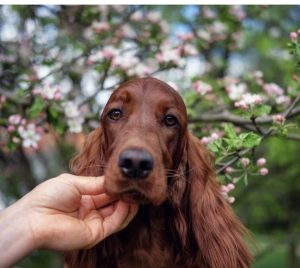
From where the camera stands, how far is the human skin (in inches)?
95.0

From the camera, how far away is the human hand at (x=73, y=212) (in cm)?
247

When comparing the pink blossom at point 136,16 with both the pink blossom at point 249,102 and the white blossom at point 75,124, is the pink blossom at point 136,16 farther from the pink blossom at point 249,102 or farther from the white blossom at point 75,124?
the pink blossom at point 249,102

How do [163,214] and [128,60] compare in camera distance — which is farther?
[128,60]

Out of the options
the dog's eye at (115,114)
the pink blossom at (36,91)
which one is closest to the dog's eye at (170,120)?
the dog's eye at (115,114)

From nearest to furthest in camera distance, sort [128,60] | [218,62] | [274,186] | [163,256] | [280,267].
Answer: [163,256]
[128,60]
[218,62]
[274,186]
[280,267]

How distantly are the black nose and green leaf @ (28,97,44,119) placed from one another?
4.83 feet

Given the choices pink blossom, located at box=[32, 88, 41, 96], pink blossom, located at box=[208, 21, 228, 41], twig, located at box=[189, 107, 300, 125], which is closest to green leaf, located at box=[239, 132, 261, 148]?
twig, located at box=[189, 107, 300, 125]

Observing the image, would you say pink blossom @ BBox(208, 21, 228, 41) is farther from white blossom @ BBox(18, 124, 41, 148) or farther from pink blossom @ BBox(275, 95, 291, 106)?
white blossom @ BBox(18, 124, 41, 148)

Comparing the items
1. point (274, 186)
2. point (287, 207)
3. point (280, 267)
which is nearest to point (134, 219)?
point (274, 186)

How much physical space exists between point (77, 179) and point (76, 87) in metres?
3.19

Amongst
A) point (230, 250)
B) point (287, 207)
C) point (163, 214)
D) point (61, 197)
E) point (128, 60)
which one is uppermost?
point (128, 60)

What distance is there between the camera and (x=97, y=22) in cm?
491

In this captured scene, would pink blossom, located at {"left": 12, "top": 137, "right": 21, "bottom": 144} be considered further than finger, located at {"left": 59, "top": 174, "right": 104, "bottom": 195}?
Yes

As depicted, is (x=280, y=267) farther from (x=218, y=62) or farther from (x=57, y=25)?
(x=57, y=25)
